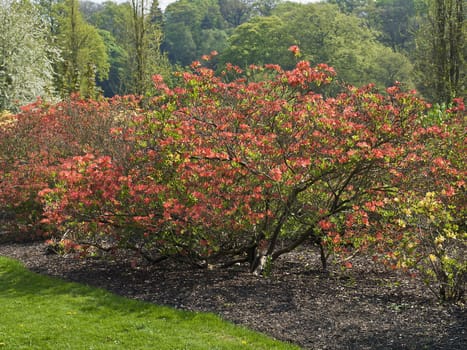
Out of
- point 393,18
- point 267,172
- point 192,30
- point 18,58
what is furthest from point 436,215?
point 192,30

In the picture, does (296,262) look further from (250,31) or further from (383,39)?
(383,39)

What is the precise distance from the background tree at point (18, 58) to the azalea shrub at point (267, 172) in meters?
15.0

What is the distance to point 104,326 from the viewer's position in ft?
20.3

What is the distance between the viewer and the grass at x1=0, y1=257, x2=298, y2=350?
5.63 metres

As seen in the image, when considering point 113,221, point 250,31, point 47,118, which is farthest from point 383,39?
point 113,221

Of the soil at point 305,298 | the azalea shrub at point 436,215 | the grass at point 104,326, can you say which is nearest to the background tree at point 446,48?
the azalea shrub at point 436,215

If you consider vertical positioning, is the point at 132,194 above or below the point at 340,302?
above

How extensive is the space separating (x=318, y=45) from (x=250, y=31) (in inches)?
281

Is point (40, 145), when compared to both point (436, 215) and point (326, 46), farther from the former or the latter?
point (326, 46)

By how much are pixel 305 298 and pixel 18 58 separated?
1902 centimetres

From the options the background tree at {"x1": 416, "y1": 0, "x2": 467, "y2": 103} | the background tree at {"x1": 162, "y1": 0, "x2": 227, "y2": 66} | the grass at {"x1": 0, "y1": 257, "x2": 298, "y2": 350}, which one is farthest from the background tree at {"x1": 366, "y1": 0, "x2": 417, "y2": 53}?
the grass at {"x1": 0, "y1": 257, "x2": 298, "y2": 350}

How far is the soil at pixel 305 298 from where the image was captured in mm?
5504

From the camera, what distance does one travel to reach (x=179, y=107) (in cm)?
768

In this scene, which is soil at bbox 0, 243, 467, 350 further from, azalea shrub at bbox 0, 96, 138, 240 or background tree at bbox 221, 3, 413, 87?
background tree at bbox 221, 3, 413, 87
